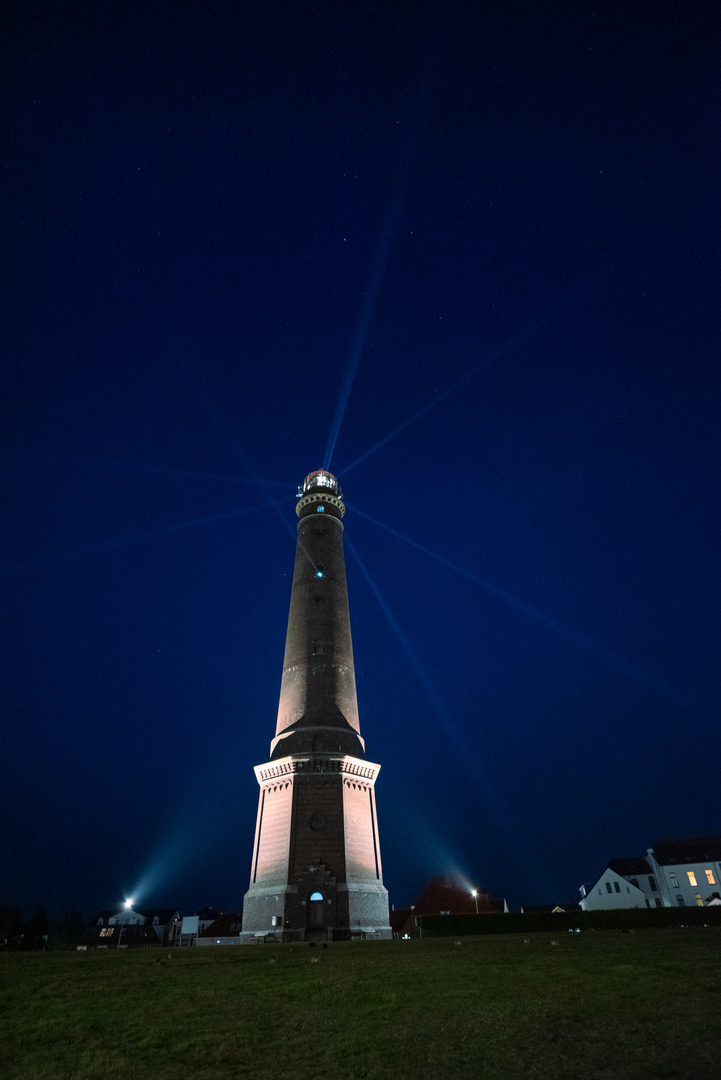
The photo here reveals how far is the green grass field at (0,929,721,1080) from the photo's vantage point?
7137 mm

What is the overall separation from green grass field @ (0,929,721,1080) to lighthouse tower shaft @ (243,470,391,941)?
21253 millimetres

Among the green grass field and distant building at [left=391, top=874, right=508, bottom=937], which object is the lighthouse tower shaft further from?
distant building at [left=391, top=874, right=508, bottom=937]

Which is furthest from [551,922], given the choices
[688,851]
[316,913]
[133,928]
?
[133,928]

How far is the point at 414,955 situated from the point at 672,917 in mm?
22234

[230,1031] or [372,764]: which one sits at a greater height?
[372,764]

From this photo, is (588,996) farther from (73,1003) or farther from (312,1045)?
(73,1003)

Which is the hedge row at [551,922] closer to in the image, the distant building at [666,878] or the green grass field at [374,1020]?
the green grass field at [374,1020]

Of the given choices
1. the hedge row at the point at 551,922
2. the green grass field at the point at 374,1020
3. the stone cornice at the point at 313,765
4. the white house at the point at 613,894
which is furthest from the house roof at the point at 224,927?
the green grass field at the point at 374,1020

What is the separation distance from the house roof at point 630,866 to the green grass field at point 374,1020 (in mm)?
60074

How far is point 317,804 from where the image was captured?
3747cm

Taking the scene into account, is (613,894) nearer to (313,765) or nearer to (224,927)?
(224,927)

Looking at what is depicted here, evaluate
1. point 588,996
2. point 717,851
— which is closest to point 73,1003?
point 588,996

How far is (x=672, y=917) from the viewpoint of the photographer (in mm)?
32156

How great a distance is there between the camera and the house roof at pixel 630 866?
2581 inches
